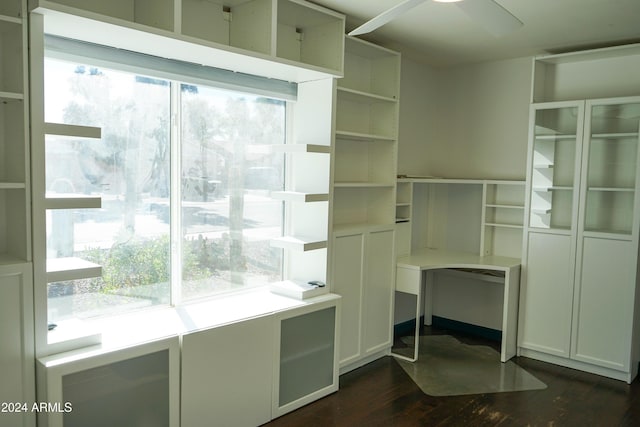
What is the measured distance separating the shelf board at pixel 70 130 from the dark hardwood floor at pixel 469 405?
209 centimetres

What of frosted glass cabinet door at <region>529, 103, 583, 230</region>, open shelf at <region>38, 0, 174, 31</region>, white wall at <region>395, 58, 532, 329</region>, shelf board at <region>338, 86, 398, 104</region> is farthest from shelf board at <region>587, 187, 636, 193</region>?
open shelf at <region>38, 0, 174, 31</region>

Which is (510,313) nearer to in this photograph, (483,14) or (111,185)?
(483,14)

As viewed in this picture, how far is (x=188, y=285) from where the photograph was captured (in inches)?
133

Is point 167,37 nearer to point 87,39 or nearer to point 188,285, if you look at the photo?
point 87,39

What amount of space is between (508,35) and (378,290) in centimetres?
235

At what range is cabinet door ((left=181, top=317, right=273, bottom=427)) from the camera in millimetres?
2838

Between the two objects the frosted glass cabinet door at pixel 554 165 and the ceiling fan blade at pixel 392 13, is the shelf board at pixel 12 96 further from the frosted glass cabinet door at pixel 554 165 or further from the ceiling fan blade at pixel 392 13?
the frosted glass cabinet door at pixel 554 165

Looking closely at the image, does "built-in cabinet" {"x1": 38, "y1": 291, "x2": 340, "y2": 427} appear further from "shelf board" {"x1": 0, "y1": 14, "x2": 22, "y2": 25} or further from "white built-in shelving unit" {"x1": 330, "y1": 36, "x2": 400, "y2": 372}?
"shelf board" {"x1": 0, "y1": 14, "x2": 22, "y2": 25}

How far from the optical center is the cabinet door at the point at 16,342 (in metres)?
2.23

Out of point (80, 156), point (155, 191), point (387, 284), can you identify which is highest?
point (80, 156)

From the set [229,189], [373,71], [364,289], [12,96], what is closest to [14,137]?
[12,96]

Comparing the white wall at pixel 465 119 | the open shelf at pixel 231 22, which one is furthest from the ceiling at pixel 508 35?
the open shelf at pixel 231 22

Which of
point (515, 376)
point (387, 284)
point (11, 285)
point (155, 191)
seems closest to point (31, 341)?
point (11, 285)

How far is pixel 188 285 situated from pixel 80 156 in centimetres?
109
